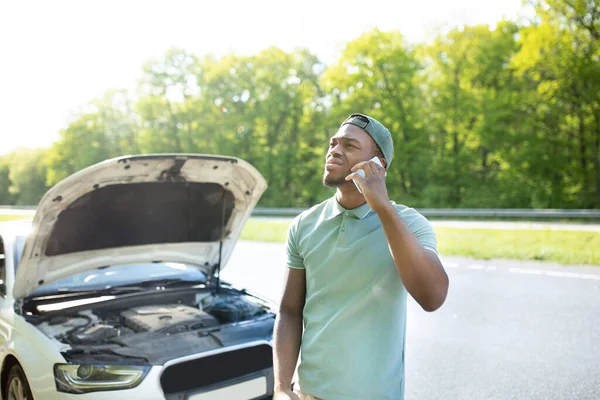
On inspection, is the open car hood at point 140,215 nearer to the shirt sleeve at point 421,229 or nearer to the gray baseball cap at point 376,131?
the gray baseball cap at point 376,131

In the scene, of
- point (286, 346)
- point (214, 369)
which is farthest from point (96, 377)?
point (286, 346)

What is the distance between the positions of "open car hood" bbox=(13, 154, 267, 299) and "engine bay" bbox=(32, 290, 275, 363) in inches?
12.7

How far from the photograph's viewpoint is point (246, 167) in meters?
3.72

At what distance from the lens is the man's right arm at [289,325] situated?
1.79 meters

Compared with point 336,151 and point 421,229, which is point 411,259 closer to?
point 421,229

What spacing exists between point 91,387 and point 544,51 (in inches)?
987

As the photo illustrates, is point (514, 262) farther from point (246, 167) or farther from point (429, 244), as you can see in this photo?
point (429, 244)

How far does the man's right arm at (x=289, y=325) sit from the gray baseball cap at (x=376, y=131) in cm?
53

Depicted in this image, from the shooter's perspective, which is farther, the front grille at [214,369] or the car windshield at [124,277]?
the car windshield at [124,277]

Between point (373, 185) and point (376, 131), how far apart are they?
36 centimetres

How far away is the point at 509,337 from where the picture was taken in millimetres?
5324

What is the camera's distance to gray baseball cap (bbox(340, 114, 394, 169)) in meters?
1.79

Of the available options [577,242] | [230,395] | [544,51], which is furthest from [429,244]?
[544,51]

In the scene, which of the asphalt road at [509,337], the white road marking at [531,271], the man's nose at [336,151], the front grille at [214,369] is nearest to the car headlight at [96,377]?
the front grille at [214,369]
